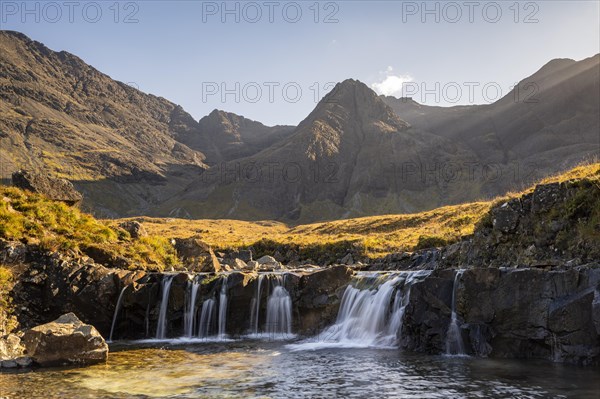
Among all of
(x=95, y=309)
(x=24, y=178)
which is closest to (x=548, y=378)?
(x=95, y=309)

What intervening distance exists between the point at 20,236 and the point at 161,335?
9.71 metres

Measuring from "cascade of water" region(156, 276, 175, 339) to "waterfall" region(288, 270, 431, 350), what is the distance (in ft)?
28.3

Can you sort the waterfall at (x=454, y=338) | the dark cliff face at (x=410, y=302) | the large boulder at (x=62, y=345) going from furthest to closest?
the waterfall at (x=454, y=338) → the large boulder at (x=62, y=345) → the dark cliff face at (x=410, y=302)

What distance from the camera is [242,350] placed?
24.6 m

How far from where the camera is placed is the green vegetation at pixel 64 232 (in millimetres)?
28328

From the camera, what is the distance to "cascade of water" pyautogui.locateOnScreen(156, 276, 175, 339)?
96.4 ft

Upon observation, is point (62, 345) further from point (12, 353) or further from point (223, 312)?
point (223, 312)

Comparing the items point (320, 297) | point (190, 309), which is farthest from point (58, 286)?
point (320, 297)

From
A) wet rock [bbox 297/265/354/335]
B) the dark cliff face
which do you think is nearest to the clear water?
the dark cliff face

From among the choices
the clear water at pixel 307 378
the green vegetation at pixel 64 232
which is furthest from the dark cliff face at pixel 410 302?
the green vegetation at pixel 64 232

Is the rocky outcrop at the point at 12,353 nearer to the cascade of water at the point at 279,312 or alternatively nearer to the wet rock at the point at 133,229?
the wet rock at the point at 133,229

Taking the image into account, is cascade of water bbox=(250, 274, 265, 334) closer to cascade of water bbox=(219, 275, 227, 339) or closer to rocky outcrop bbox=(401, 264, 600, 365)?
cascade of water bbox=(219, 275, 227, 339)

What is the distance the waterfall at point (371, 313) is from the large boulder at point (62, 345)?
934cm

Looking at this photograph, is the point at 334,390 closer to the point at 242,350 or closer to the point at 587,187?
the point at 242,350
